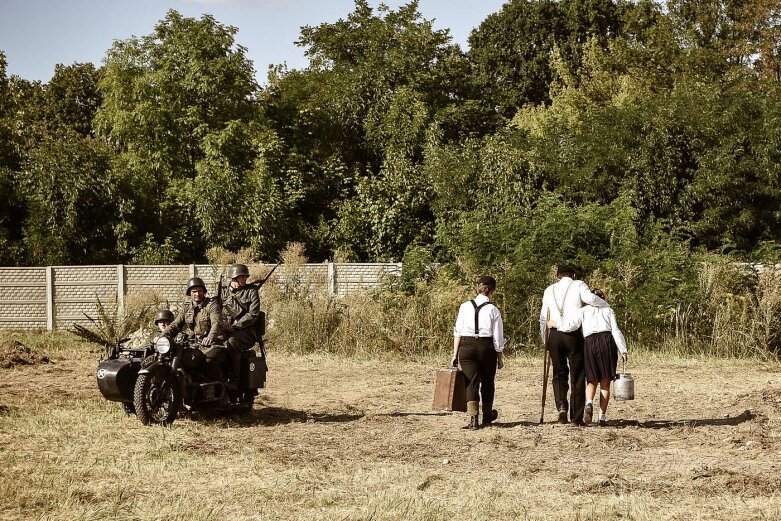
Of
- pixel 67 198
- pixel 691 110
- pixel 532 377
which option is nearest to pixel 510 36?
pixel 691 110

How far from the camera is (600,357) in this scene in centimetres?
1190

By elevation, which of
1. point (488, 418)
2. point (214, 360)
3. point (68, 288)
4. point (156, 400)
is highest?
point (68, 288)

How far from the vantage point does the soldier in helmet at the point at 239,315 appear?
493 inches

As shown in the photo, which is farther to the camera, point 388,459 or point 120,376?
point 120,376

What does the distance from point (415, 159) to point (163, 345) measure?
21812mm

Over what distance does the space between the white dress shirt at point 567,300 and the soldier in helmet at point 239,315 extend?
3.38 meters

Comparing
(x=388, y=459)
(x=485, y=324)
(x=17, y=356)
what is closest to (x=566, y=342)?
(x=485, y=324)

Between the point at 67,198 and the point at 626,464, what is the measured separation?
73.9ft

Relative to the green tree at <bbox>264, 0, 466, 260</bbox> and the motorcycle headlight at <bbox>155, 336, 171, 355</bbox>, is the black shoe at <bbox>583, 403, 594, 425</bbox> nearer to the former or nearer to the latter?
the motorcycle headlight at <bbox>155, 336, 171, 355</bbox>

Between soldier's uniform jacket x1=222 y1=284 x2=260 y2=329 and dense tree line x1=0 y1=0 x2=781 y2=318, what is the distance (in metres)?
8.79

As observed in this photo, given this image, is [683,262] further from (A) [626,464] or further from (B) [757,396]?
(A) [626,464]

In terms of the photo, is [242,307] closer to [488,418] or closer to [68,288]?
[488,418]

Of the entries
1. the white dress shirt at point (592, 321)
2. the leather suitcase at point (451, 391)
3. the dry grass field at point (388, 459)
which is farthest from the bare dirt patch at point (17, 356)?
the white dress shirt at point (592, 321)

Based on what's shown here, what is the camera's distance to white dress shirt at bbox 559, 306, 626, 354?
11930 mm
